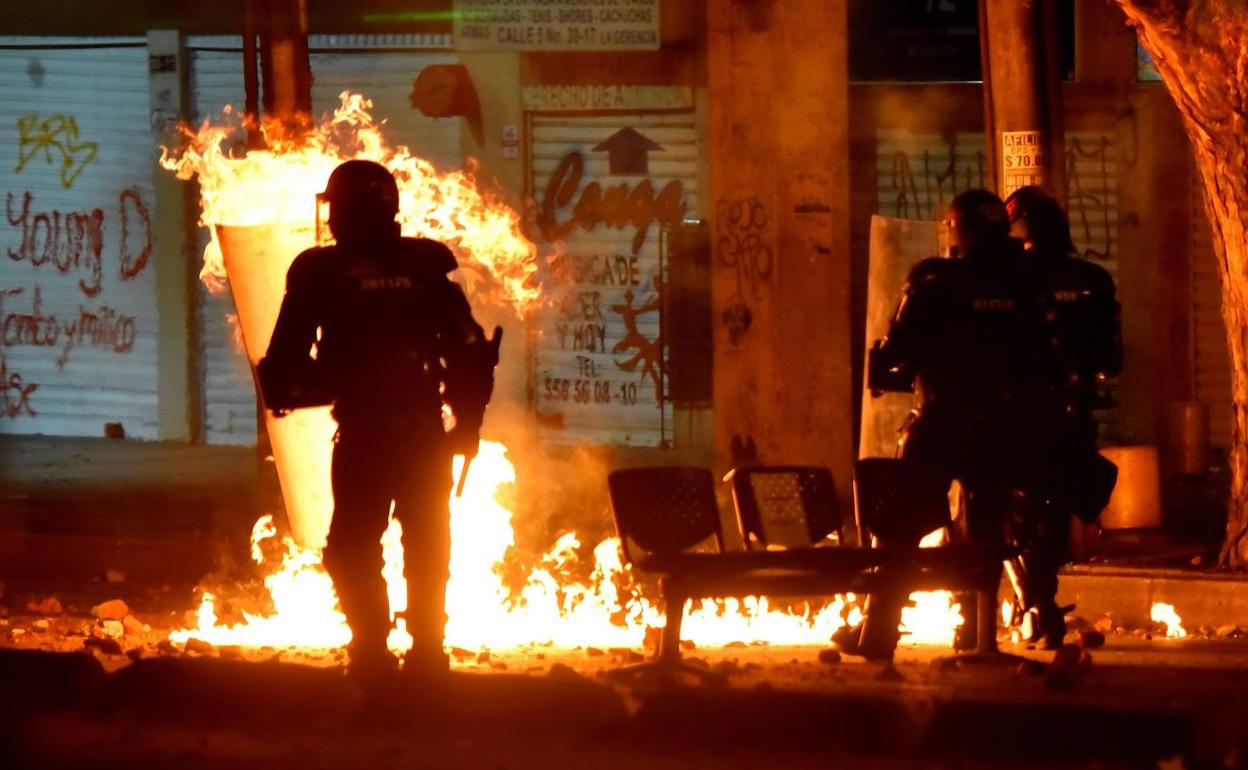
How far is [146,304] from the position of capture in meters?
15.9

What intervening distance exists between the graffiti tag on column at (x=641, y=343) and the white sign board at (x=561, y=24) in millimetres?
1967

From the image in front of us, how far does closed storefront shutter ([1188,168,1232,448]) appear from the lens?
14508 mm

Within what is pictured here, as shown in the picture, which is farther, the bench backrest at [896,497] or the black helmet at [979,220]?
the bench backrest at [896,497]

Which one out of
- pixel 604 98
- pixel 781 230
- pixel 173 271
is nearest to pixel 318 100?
pixel 173 271

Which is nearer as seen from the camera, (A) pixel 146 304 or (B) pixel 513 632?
(B) pixel 513 632

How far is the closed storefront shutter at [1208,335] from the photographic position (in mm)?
14508

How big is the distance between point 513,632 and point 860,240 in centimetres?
761

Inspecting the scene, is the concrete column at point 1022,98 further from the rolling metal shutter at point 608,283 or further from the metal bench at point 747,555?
the rolling metal shutter at point 608,283

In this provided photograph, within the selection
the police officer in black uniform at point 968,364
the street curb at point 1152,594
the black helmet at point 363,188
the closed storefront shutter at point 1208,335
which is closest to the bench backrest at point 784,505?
the police officer in black uniform at point 968,364

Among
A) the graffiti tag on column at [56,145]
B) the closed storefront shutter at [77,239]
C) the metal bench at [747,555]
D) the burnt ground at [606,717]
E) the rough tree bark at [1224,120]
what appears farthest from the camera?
the graffiti tag on column at [56,145]

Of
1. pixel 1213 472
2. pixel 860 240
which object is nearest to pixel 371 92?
pixel 860 240

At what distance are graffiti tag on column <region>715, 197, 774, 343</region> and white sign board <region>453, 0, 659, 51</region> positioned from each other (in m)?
3.62

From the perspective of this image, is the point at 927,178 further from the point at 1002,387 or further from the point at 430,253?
the point at 430,253

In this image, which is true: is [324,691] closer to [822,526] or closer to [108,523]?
[822,526]
